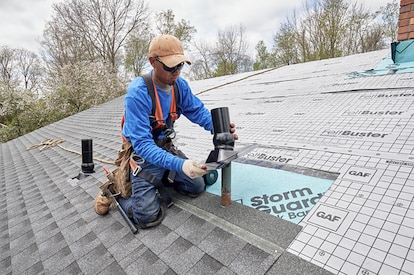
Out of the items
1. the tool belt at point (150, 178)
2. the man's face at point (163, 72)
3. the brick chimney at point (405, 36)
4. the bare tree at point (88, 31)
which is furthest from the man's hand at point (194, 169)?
the bare tree at point (88, 31)

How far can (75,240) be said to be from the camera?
1307mm

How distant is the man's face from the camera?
1378mm

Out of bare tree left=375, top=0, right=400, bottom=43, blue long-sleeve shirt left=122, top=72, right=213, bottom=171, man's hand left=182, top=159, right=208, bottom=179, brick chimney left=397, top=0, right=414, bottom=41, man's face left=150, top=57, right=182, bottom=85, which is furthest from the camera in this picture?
bare tree left=375, top=0, right=400, bottom=43

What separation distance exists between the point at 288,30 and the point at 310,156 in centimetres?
1848

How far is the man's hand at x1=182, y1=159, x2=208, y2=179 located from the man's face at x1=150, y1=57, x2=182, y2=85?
59cm

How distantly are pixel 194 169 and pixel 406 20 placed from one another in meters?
4.42

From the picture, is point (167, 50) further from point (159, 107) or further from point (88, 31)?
point (88, 31)

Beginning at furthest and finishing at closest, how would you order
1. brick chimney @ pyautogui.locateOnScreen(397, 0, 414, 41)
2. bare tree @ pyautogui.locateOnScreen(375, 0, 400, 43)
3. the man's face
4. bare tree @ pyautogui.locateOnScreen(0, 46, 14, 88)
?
bare tree @ pyautogui.locateOnScreen(0, 46, 14, 88)
bare tree @ pyautogui.locateOnScreen(375, 0, 400, 43)
brick chimney @ pyautogui.locateOnScreen(397, 0, 414, 41)
the man's face

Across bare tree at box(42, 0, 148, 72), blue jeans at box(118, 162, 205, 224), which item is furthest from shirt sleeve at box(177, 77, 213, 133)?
bare tree at box(42, 0, 148, 72)

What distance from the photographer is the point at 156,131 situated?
1.55 meters

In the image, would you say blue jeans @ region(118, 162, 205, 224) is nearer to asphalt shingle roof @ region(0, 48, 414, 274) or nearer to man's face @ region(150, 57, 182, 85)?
asphalt shingle roof @ region(0, 48, 414, 274)

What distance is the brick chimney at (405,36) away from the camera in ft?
11.2

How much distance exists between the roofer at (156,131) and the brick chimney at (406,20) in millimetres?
3976

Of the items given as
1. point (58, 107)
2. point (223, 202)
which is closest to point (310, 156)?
point (223, 202)
